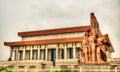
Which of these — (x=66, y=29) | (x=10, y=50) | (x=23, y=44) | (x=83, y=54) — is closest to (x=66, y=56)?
(x=66, y=29)

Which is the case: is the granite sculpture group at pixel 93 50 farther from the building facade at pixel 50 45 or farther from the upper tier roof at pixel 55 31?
the upper tier roof at pixel 55 31

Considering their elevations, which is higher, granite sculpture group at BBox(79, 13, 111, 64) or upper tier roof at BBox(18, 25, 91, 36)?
upper tier roof at BBox(18, 25, 91, 36)

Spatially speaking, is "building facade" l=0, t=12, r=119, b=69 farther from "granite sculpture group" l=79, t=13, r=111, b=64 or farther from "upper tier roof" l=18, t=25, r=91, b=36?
"granite sculpture group" l=79, t=13, r=111, b=64

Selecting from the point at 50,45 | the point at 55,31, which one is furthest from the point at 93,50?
the point at 55,31

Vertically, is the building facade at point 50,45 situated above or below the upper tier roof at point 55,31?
below

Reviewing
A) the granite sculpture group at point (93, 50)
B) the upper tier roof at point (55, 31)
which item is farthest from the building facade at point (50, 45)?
the granite sculpture group at point (93, 50)

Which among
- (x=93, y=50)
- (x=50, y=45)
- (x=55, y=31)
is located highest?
(x=55, y=31)

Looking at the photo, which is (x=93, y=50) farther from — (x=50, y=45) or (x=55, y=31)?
(x=55, y=31)

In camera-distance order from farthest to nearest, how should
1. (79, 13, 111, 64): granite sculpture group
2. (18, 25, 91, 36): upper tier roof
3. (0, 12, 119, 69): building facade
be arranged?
(18, 25, 91, 36): upper tier roof, (0, 12, 119, 69): building facade, (79, 13, 111, 64): granite sculpture group

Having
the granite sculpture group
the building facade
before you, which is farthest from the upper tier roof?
the granite sculpture group

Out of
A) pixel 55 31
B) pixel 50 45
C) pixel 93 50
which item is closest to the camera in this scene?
pixel 93 50

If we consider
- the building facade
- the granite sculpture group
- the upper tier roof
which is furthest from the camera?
the upper tier roof

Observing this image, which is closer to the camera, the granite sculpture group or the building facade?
the granite sculpture group

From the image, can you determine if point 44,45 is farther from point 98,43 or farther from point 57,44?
point 98,43
